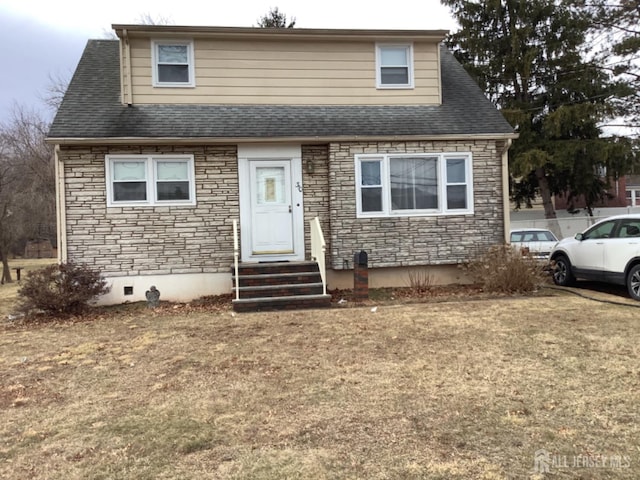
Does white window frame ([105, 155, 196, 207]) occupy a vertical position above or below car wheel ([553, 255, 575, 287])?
above

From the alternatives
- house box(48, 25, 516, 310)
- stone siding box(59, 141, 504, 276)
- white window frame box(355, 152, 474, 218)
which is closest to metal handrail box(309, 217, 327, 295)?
house box(48, 25, 516, 310)

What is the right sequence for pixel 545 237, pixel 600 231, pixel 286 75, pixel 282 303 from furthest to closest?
pixel 545 237 < pixel 286 75 < pixel 600 231 < pixel 282 303

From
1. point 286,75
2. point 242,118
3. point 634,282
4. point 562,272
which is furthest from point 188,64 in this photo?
point 634,282

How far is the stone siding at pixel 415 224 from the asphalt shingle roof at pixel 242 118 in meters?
0.34

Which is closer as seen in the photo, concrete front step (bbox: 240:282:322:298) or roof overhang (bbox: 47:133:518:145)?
concrete front step (bbox: 240:282:322:298)

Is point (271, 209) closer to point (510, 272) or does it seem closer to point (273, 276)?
point (273, 276)

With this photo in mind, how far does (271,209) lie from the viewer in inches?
391

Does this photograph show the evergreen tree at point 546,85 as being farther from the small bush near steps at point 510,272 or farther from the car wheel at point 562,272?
the small bush near steps at point 510,272

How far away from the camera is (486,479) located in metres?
2.80

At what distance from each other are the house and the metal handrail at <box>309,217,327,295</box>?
0.13 metres

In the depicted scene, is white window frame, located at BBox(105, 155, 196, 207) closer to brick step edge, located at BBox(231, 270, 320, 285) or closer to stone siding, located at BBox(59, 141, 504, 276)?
stone siding, located at BBox(59, 141, 504, 276)

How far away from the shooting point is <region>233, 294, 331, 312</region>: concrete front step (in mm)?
8172

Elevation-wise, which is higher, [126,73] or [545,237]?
[126,73]

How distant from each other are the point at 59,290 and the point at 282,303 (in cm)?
386
